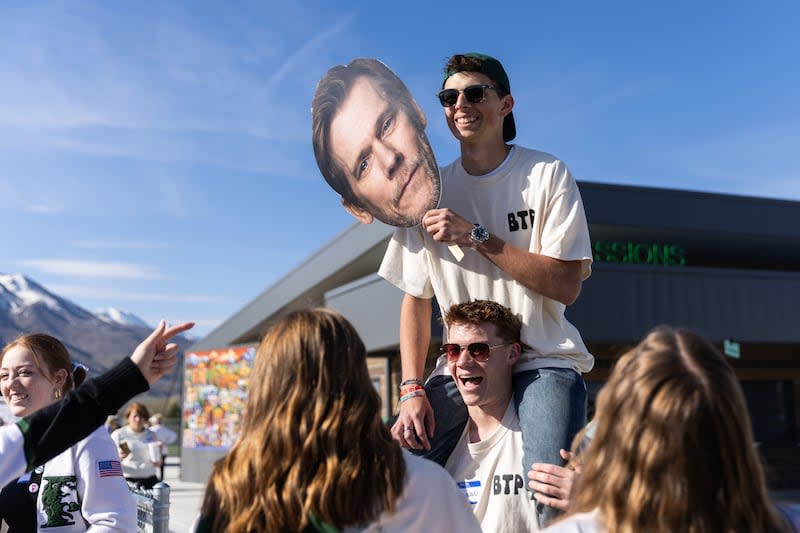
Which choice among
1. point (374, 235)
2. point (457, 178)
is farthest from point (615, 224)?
point (457, 178)

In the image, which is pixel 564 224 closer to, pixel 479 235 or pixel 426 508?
pixel 479 235

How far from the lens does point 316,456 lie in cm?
204

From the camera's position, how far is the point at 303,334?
2.13 metres

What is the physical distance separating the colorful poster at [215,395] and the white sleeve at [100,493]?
18.8 meters

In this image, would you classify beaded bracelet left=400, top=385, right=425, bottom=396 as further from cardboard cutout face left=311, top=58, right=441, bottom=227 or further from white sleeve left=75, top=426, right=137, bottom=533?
white sleeve left=75, top=426, right=137, bottom=533

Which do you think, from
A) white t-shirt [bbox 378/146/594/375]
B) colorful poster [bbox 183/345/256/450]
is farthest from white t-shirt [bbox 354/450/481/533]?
colorful poster [bbox 183/345/256/450]

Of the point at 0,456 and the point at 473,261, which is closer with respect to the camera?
the point at 0,456

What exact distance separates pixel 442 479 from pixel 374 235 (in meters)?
20.0

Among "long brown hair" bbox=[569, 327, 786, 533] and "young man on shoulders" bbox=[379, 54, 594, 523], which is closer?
"long brown hair" bbox=[569, 327, 786, 533]

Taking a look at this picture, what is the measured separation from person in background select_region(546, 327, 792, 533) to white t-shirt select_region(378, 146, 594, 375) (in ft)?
4.69

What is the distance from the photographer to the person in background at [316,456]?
2.02 meters

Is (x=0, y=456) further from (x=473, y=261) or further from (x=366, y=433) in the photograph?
(x=473, y=261)

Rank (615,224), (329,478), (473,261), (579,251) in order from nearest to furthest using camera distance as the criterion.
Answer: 1. (329,478)
2. (579,251)
3. (473,261)
4. (615,224)

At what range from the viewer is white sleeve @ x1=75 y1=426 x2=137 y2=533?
3.41 meters
